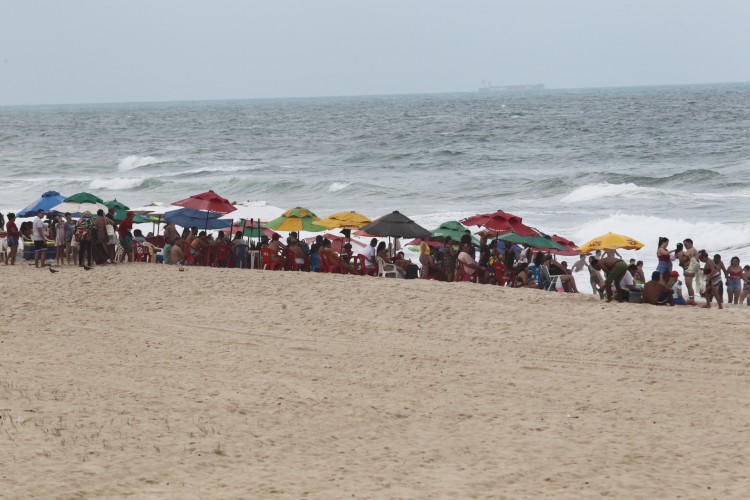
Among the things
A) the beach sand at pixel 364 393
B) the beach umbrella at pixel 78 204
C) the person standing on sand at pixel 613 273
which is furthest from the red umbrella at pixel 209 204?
the person standing on sand at pixel 613 273

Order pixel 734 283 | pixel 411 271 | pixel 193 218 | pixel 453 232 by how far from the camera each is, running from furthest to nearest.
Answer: pixel 193 218
pixel 453 232
pixel 734 283
pixel 411 271

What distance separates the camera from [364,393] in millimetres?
9188

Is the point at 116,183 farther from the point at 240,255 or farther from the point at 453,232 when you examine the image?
the point at 453,232

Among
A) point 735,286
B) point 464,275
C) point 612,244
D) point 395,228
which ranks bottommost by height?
point 735,286

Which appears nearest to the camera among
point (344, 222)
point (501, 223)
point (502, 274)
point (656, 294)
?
point (656, 294)

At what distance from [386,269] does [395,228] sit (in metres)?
0.79

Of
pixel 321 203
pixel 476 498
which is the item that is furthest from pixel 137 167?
pixel 476 498

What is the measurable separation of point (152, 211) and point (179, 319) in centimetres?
749

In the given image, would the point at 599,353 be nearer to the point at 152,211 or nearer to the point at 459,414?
the point at 459,414

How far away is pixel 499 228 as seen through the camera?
15664mm

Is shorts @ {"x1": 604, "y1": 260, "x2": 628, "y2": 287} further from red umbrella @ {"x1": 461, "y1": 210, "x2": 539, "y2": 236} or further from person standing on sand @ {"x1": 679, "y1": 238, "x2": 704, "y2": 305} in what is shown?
red umbrella @ {"x1": 461, "y1": 210, "x2": 539, "y2": 236}

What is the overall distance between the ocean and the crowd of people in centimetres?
580

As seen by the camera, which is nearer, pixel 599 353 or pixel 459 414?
pixel 459 414

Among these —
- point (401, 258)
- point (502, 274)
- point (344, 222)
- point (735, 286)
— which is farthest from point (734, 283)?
point (344, 222)
